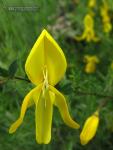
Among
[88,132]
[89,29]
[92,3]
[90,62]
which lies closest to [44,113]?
[88,132]

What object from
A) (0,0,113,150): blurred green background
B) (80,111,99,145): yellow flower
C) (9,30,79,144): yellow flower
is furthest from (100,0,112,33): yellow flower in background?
(9,30,79,144): yellow flower

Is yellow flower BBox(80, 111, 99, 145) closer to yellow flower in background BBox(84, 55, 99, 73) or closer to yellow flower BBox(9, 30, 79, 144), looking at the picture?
yellow flower BBox(9, 30, 79, 144)

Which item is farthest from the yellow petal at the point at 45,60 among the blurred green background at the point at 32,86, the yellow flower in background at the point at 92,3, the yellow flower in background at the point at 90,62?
the yellow flower in background at the point at 92,3

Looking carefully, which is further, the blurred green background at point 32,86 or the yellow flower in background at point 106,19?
the yellow flower in background at point 106,19

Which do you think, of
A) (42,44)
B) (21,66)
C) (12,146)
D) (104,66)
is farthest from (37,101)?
(104,66)

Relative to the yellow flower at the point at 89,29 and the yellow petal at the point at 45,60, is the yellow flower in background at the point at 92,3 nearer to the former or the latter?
the yellow flower at the point at 89,29
